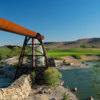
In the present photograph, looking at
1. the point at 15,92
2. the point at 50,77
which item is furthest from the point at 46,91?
the point at 15,92

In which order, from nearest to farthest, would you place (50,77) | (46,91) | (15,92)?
(15,92) → (46,91) → (50,77)

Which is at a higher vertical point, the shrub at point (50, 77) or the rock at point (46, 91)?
the shrub at point (50, 77)

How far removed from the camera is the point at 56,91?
19.3 metres

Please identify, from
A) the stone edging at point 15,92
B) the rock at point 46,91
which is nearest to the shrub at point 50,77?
the rock at point 46,91

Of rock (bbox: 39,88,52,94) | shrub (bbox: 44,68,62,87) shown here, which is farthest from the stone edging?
shrub (bbox: 44,68,62,87)

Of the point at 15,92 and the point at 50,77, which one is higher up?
the point at 50,77

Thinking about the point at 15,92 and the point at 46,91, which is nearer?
the point at 15,92

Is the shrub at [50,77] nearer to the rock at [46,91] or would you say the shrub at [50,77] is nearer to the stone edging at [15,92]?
the rock at [46,91]

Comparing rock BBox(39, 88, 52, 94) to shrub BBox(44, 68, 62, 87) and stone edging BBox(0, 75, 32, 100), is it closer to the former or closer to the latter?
shrub BBox(44, 68, 62, 87)

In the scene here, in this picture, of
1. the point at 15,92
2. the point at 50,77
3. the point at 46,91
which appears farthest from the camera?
the point at 50,77

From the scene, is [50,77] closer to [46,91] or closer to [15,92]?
[46,91]

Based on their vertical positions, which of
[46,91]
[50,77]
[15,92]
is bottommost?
[46,91]

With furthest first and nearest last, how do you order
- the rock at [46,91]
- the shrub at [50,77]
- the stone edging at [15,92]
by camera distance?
1. the shrub at [50,77]
2. the rock at [46,91]
3. the stone edging at [15,92]

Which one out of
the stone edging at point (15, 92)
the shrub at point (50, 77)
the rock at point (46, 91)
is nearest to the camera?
the stone edging at point (15, 92)
